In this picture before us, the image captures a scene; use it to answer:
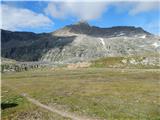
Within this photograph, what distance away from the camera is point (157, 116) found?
125 feet

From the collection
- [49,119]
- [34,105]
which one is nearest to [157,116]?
[49,119]

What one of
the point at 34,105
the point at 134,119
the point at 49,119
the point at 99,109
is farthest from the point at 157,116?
the point at 34,105

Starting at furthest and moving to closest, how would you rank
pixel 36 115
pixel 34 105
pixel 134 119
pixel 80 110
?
pixel 34 105
pixel 80 110
pixel 36 115
pixel 134 119

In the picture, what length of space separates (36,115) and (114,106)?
12408 millimetres

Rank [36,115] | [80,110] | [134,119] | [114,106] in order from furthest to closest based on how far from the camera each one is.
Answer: [114,106]
[80,110]
[36,115]
[134,119]

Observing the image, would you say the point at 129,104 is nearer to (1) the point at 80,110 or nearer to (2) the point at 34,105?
(1) the point at 80,110

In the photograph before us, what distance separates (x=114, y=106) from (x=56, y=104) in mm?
10137

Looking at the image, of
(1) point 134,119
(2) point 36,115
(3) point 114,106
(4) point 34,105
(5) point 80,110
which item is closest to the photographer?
(1) point 134,119

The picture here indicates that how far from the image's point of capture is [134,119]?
119 ft

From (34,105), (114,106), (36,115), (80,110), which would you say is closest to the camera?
(36,115)

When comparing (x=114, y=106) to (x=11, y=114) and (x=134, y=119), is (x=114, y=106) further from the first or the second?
(x=11, y=114)

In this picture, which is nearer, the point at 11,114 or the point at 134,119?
the point at 134,119

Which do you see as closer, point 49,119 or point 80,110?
point 49,119

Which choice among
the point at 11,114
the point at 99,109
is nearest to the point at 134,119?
the point at 99,109
